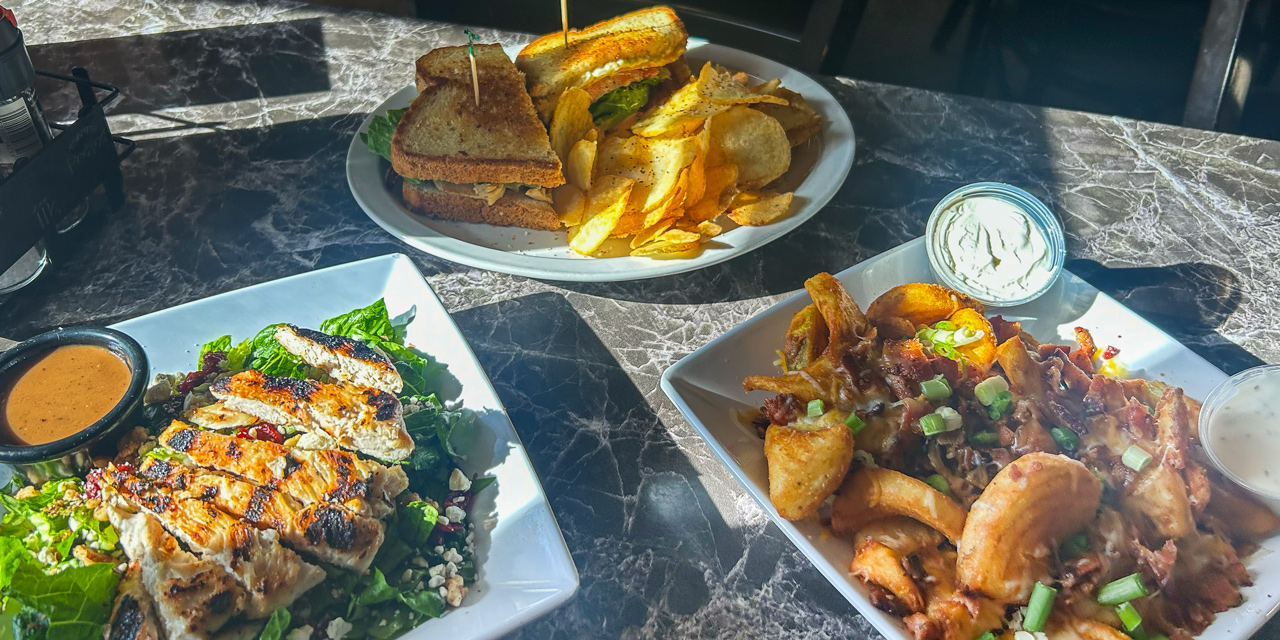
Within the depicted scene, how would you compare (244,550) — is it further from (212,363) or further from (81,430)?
(212,363)

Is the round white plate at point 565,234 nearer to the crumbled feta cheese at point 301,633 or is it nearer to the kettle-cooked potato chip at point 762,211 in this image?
the kettle-cooked potato chip at point 762,211

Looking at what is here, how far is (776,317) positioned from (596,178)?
0.83 meters

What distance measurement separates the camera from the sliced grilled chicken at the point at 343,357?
5.21 feet

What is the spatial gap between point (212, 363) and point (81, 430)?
1.02 feet

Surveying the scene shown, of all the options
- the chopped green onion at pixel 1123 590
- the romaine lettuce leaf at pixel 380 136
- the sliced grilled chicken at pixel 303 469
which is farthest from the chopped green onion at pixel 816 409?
the romaine lettuce leaf at pixel 380 136

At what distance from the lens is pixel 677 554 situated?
162cm

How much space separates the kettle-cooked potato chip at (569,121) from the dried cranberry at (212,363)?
1.13 meters

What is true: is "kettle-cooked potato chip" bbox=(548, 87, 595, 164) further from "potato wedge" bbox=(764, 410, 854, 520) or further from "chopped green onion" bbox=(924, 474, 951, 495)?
"chopped green onion" bbox=(924, 474, 951, 495)

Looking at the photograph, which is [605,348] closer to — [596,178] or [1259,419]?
[596,178]

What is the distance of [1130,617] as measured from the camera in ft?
4.18

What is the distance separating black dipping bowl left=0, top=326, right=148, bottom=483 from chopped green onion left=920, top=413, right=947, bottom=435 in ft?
4.91

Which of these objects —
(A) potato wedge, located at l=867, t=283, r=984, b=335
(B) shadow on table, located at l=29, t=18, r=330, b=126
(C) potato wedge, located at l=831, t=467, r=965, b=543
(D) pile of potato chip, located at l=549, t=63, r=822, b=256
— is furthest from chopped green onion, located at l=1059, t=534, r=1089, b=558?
(B) shadow on table, located at l=29, t=18, r=330, b=126

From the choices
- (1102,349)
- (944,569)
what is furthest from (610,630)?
(1102,349)

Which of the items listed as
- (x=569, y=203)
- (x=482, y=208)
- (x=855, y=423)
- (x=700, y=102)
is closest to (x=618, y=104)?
(x=700, y=102)
